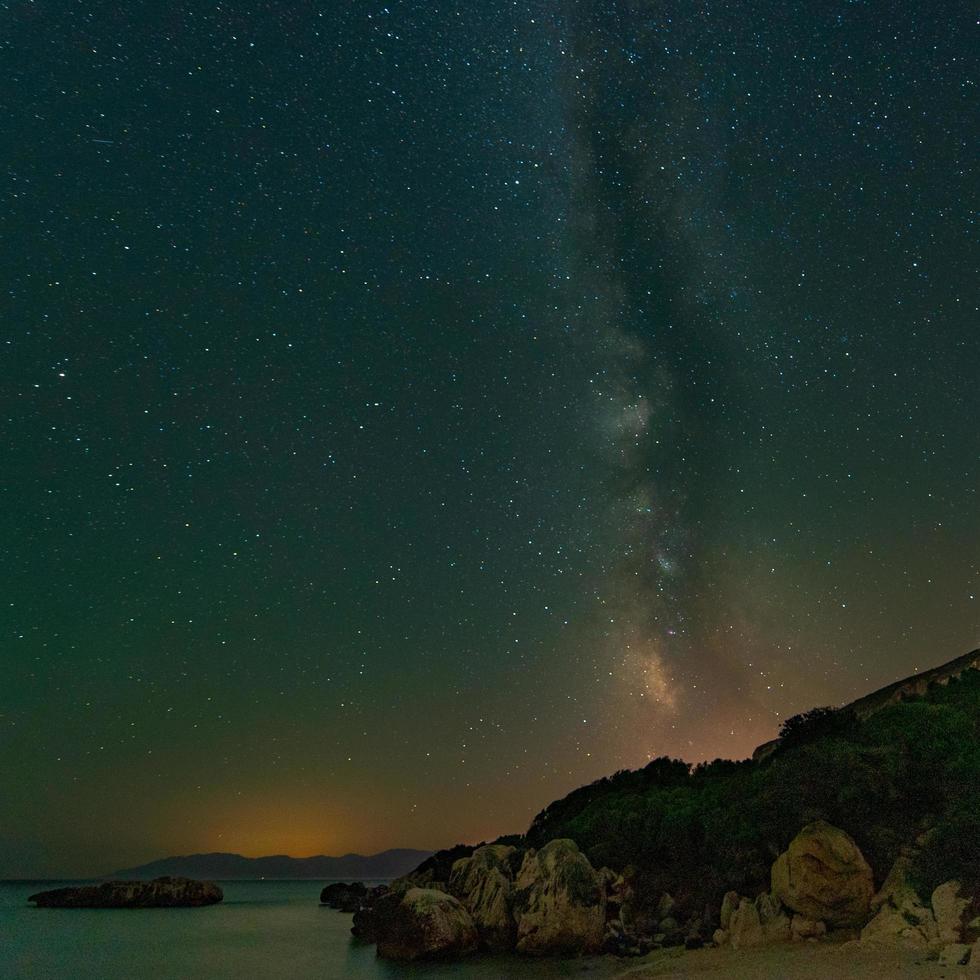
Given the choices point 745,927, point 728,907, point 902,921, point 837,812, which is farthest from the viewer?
point 837,812

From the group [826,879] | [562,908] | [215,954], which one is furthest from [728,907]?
[215,954]

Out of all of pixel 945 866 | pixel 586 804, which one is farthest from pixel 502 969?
pixel 586 804

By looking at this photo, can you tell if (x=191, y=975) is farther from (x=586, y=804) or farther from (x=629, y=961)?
(x=586, y=804)

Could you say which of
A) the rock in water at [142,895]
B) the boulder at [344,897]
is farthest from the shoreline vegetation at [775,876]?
the rock in water at [142,895]

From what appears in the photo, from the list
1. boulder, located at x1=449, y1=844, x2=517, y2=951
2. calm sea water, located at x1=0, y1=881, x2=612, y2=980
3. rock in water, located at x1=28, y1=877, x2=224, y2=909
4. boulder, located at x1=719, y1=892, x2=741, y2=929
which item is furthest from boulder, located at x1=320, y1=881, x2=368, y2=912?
boulder, located at x1=719, y1=892, x2=741, y2=929

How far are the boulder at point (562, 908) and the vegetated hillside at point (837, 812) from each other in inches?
156

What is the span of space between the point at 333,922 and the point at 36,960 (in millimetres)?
25683

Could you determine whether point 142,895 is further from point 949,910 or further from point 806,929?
point 949,910

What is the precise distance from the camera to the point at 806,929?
22.4 m

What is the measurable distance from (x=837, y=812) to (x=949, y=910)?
24.1 ft

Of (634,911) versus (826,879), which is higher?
(826,879)

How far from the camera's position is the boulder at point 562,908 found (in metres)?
29.3

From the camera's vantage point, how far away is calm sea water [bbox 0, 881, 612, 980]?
94.1 feet

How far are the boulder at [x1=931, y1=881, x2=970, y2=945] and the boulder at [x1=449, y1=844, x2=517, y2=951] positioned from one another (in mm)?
17585
